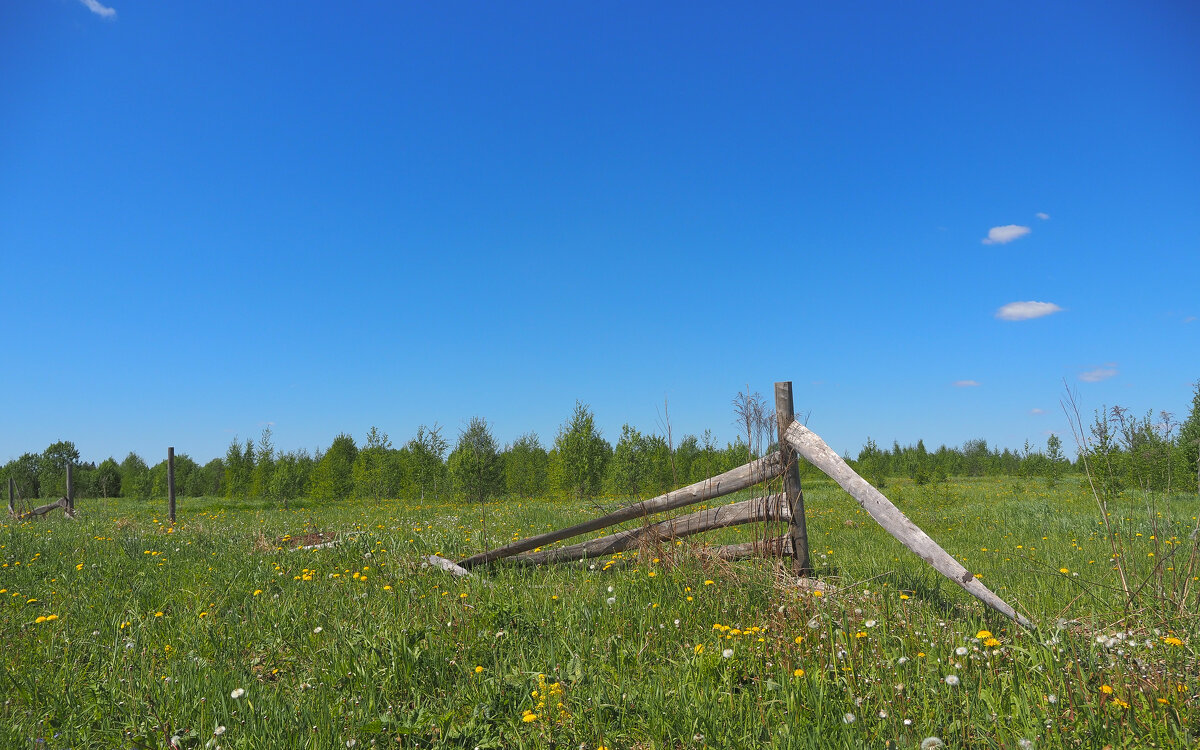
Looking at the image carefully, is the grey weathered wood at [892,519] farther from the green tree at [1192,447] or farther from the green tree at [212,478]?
the green tree at [212,478]

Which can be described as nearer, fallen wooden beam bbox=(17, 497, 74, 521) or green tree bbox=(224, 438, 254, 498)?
fallen wooden beam bbox=(17, 497, 74, 521)

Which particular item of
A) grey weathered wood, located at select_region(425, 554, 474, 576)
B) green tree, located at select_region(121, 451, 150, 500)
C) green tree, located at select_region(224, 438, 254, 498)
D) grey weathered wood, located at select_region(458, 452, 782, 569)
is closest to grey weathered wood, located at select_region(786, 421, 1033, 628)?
grey weathered wood, located at select_region(458, 452, 782, 569)

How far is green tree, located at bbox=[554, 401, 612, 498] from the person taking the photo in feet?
106

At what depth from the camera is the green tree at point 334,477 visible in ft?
128

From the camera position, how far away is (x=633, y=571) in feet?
16.9

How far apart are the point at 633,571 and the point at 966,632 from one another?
2.49 metres

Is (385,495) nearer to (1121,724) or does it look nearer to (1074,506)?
(1074,506)

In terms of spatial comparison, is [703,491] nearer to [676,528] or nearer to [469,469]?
[676,528]

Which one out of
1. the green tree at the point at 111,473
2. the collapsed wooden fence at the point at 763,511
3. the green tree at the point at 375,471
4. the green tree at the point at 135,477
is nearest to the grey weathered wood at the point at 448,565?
the collapsed wooden fence at the point at 763,511

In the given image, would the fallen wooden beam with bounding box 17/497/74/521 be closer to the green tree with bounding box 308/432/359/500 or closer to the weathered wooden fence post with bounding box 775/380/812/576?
the weathered wooden fence post with bounding box 775/380/812/576

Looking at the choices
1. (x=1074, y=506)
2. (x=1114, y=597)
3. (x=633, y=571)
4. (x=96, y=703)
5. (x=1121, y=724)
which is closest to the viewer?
(x=1121, y=724)

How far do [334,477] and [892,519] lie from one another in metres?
41.4

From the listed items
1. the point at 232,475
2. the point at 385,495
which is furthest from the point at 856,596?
the point at 232,475

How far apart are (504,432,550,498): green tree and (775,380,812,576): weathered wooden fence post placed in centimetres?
3618
